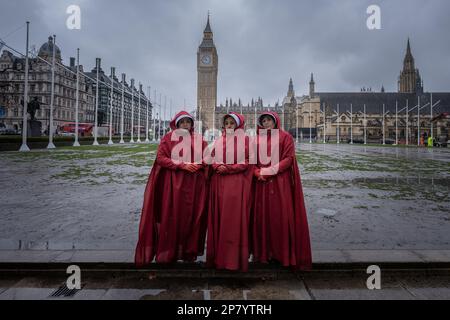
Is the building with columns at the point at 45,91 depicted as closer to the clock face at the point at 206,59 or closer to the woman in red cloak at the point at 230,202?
the clock face at the point at 206,59

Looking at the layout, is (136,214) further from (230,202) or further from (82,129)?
(82,129)

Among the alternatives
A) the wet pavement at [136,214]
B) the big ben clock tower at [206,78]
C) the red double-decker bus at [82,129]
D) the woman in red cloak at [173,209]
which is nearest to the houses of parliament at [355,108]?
the big ben clock tower at [206,78]

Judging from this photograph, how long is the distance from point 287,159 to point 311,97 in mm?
102515

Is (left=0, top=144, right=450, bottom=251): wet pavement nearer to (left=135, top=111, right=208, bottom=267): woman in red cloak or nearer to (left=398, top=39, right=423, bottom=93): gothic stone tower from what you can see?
(left=135, top=111, right=208, bottom=267): woman in red cloak

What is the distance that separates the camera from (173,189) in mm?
3049

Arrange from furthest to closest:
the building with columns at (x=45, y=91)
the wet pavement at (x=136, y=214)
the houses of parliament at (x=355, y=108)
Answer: the houses of parliament at (x=355, y=108), the building with columns at (x=45, y=91), the wet pavement at (x=136, y=214)

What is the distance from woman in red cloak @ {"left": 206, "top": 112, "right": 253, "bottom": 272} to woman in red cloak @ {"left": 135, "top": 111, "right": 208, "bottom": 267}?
0.17 meters

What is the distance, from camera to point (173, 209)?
302 centimetres

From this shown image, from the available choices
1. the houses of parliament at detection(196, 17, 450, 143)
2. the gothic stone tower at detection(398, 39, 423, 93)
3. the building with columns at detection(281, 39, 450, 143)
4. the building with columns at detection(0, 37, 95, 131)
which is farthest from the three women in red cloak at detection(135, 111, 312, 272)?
the gothic stone tower at detection(398, 39, 423, 93)

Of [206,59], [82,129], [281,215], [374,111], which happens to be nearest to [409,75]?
[374,111]

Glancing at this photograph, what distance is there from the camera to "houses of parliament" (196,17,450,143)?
84250 mm

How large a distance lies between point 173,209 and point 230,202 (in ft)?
2.01

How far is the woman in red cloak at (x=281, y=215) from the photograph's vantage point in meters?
2.95
